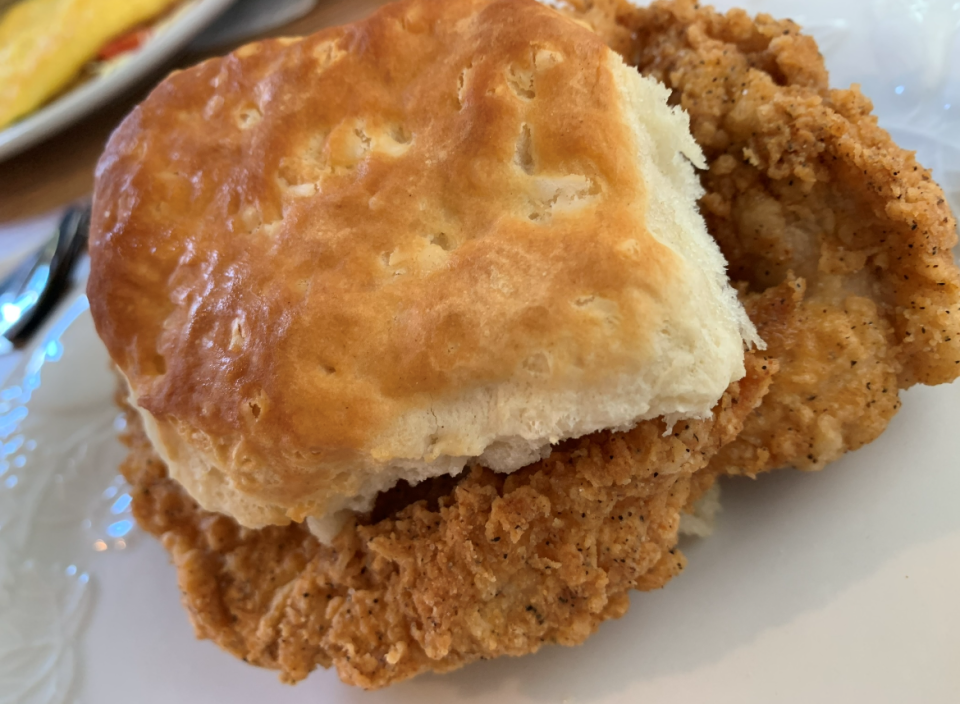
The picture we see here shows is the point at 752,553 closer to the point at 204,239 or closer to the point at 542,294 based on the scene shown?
the point at 542,294

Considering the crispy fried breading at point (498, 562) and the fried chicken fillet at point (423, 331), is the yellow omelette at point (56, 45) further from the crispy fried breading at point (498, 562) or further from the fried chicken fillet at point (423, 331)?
the crispy fried breading at point (498, 562)

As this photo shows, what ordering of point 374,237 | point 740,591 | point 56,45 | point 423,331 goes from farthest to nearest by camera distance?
point 56,45 → point 740,591 → point 374,237 → point 423,331

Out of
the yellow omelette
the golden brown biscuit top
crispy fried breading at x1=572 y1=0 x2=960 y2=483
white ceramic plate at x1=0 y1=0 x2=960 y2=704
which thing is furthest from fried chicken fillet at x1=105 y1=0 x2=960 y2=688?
the yellow omelette

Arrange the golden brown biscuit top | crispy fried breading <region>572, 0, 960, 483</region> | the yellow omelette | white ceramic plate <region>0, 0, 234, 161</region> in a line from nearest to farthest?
the golden brown biscuit top < crispy fried breading <region>572, 0, 960, 483</region> < white ceramic plate <region>0, 0, 234, 161</region> < the yellow omelette

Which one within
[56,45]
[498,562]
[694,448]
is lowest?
[498,562]

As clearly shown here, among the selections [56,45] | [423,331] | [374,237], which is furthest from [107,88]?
[423,331]

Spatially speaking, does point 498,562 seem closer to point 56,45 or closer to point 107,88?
point 107,88

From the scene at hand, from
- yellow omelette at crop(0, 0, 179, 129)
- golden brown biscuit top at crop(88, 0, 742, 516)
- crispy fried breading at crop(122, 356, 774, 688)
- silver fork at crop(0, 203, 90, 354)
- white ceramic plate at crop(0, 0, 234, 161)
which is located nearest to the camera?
golden brown biscuit top at crop(88, 0, 742, 516)

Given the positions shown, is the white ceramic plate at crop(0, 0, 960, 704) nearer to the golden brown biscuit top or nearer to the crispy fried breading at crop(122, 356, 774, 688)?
the crispy fried breading at crop(122, 356, 774, 688)
